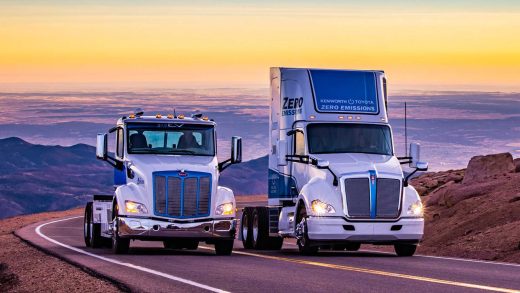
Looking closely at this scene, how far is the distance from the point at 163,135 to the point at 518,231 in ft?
36.3

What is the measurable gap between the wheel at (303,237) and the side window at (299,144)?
1.65 metres

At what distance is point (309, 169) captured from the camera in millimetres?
30328

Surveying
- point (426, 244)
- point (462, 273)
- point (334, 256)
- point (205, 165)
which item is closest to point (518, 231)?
point (426, 244)

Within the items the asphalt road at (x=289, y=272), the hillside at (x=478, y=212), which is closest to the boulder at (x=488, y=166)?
the hillside at (x=478, y=212)

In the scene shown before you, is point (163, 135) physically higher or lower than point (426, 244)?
higher

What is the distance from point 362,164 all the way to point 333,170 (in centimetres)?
74

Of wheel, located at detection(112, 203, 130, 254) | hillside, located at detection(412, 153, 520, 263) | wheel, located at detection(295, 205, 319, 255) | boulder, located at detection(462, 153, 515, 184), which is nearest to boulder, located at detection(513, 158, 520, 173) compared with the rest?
hillside, located at detection(412, 153, 520, 263)

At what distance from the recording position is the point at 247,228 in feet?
112

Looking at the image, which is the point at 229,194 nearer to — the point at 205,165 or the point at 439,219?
the point at 205,165

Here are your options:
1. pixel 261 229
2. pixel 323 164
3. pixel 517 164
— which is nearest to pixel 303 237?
pixel 323 164

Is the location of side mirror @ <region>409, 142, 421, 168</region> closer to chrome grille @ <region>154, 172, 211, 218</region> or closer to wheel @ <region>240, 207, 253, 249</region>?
chrome grille @ <region>154, 172, 211, 218</region>

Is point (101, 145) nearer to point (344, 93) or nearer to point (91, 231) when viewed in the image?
point (91, 231)

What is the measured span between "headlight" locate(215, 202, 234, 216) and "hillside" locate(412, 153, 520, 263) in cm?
700

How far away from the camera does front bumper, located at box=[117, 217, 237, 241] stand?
94.2 feet
